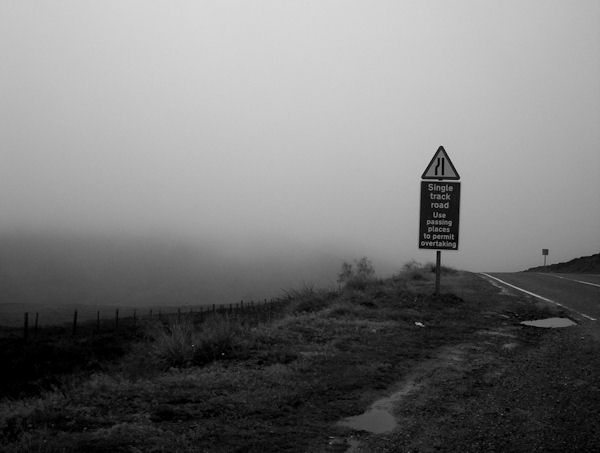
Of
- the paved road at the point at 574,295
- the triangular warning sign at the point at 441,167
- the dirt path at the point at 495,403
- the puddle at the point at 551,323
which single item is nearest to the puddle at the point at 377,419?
the dirt path at the point at 495,403

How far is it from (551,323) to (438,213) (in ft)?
14.0

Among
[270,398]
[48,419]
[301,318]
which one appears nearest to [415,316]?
[301,318]

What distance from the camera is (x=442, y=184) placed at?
14.8 meters

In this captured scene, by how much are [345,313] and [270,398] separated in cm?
643

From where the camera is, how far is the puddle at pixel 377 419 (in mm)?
5250

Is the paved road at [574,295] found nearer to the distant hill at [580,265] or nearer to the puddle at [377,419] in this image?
the puddle at [377,419]

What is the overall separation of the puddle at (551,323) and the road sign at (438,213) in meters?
3.37

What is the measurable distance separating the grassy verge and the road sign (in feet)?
10.7

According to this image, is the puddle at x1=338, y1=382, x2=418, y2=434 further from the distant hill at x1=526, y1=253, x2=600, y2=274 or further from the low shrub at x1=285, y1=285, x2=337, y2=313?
the distant hill at x1=526, y1=253, x2=600, y2=274

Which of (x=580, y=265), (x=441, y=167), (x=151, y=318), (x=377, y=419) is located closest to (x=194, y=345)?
(x=377, y=419)

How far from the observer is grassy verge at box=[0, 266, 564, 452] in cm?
483

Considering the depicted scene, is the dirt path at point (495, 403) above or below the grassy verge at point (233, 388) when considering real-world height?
above

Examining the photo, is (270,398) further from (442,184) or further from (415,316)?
(442,184)

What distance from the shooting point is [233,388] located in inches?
254
